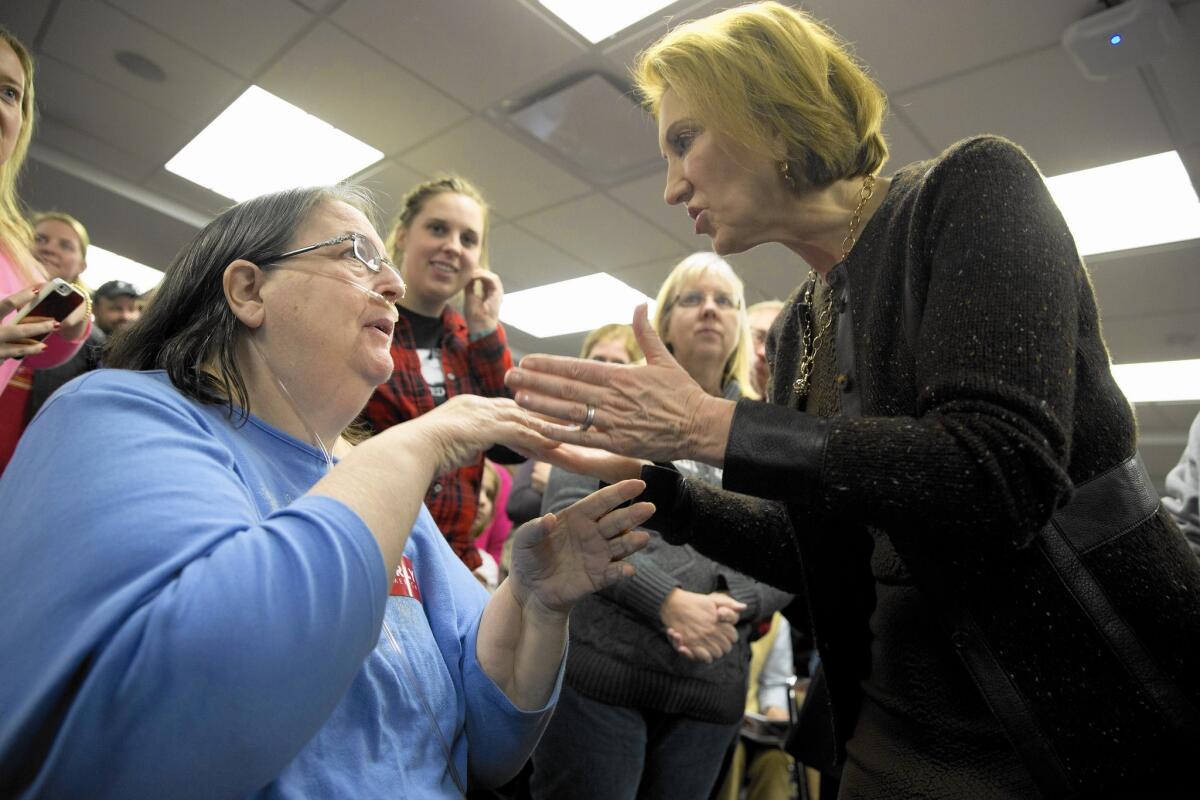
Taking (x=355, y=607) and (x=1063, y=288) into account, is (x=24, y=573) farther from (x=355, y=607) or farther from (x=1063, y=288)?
(x=1063, y=288)

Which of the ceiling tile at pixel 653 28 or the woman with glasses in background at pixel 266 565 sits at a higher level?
the ceiling tile at pixel 653 28

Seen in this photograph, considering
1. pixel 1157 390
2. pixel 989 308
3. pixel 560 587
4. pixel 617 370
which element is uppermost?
pixel 1157 390

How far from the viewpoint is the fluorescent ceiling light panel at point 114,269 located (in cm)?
656

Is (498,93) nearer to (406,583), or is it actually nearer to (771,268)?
(771,268)

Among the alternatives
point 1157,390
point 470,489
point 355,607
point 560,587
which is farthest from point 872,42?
point 1157,390

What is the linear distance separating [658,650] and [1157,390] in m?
7.29

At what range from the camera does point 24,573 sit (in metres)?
0.69

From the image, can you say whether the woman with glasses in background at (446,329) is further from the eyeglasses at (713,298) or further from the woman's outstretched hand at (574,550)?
the woman's outstretched hand at (574,550)

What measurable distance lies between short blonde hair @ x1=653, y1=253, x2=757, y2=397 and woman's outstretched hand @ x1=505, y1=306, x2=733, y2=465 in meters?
1.39

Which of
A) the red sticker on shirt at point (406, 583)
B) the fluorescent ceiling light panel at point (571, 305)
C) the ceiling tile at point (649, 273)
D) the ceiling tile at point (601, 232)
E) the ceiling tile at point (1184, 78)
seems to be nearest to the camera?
the red sticker on shirt at point (406, 583)

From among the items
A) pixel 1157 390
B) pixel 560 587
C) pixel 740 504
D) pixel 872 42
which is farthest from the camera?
pixel 1157 390

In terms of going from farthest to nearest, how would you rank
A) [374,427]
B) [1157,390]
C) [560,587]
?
[1157,390] → [374,427] → [560,587]

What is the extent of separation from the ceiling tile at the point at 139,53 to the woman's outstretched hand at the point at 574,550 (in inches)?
154

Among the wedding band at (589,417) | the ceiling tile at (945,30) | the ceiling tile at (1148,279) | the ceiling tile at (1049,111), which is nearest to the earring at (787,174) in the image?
the wedding band at (589,417)
